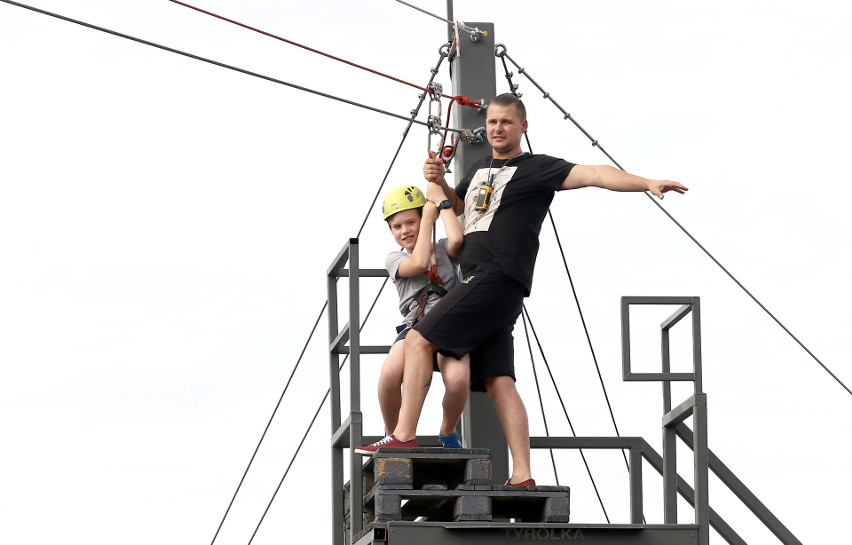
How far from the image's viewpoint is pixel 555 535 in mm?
10273

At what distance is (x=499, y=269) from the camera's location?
1074cm

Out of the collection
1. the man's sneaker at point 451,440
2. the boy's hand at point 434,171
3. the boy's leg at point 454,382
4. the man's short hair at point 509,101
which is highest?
the man's short hair at point 509,101

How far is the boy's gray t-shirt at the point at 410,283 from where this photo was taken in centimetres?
1102

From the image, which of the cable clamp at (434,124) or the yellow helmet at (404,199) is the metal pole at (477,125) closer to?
the cable clamp at (434,124)

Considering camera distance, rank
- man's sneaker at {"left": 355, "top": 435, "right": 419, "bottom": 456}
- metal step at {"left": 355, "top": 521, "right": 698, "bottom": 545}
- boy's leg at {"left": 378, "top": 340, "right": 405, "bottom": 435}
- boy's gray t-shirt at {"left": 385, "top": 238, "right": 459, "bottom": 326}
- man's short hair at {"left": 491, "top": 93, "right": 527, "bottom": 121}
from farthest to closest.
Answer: boy's gray t-shirt at {"left": 385, "top": 238, "right": 459, "bottom": 326}, man's short hair at {"left": 491, "top": 93, "right": 527, "bottom": 121}, boy's leg at {"left": 378, "top": 340, "right": 405, "bottom": 435}, man's sneaker at {"left": 355, "top": 435, "right": 419, "bottom": 456}, metal step at {"left": 355, "top": 521, "right": 698, "bottom": 545}

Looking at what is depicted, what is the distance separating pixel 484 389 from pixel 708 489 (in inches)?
55.2

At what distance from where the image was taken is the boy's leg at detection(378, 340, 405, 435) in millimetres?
10789

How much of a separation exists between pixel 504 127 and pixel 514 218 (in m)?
0.53

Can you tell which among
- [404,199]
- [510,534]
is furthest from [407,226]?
[510,534]

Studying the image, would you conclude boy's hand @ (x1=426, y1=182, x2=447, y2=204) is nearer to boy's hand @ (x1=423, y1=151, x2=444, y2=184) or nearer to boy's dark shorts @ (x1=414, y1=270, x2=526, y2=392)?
boy's hand @ (x1=423, y1=151, x2=444, y2=184)

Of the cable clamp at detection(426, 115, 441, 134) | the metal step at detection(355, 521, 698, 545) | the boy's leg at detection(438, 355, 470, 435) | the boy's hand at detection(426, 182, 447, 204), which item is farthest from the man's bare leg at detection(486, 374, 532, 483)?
the cable clamp at detection(426, 115, 441, 134)

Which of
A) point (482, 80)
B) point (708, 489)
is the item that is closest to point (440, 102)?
point (482, 80)

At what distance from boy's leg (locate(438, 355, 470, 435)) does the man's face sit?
1.27m

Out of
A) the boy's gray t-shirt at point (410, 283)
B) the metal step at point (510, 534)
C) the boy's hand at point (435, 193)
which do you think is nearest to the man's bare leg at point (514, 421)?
the metal step at point (510, 534)
